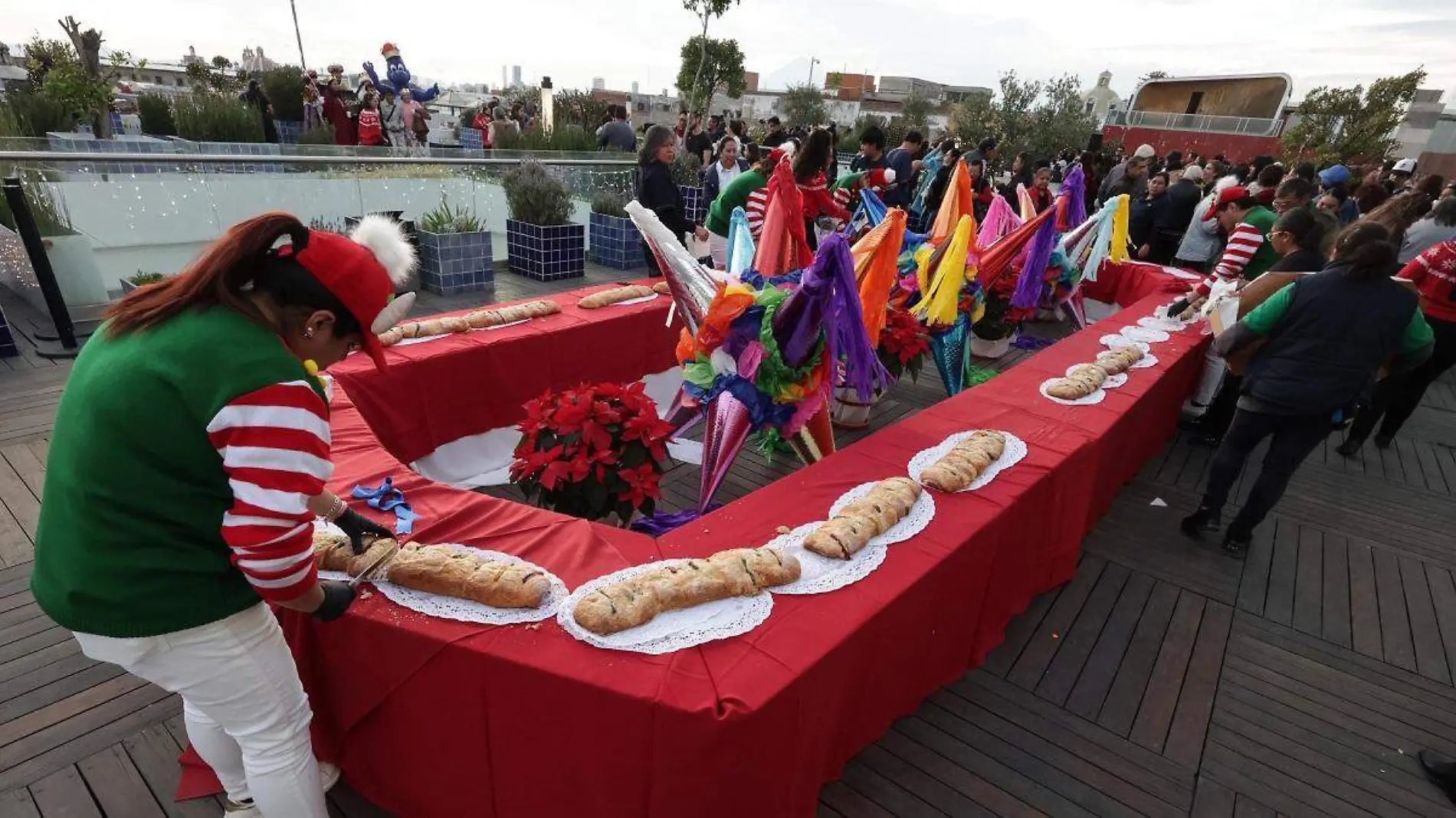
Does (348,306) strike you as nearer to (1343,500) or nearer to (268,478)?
(268,478)

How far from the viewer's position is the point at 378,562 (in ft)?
5.21

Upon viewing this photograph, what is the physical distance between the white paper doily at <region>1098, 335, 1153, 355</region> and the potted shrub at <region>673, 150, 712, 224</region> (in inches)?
190

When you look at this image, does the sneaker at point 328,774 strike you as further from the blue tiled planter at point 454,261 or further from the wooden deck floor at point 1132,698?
the blue tiled planter at point 454,261

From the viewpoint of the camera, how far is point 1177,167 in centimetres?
888

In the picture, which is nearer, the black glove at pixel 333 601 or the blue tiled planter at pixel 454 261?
the black glove at pixel 333 601

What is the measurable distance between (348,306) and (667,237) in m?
1.72

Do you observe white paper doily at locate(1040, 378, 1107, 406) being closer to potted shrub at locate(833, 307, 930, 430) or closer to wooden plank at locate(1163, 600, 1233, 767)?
potted shrub at locate(833, 307, 930, 430)

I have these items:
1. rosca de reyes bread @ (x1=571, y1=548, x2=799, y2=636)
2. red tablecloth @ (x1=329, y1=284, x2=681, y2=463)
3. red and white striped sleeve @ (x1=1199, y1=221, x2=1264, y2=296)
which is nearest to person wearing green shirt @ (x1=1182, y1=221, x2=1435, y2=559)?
red and white striped sleeve @ (x1=1199, y1=221, x2=1264, y2=296)

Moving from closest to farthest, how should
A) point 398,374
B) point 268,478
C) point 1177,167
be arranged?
1. point 268,478
2. point 398,374
3. point 1177,167

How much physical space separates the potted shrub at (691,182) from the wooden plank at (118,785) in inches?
269

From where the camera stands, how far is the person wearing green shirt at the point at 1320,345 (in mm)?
2629

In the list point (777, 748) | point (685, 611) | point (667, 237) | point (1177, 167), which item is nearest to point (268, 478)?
point (685, 611)

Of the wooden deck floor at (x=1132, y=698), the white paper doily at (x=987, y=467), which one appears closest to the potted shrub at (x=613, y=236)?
the wooden deck floor at (x=1132, y=698)

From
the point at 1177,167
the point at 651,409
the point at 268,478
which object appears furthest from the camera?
the point at 1177,167
